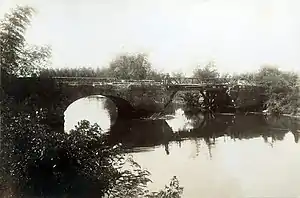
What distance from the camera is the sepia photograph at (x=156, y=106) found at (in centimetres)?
166

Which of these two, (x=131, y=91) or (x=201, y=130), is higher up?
(x=131, y=91)

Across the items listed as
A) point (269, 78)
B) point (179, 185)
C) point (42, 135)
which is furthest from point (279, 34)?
point (42, 135)

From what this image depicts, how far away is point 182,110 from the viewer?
66.6 inches

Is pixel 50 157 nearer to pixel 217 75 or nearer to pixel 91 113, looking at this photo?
pixel 91 113

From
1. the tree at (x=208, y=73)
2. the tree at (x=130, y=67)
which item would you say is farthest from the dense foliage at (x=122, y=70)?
the tree at (x=208, y=73)

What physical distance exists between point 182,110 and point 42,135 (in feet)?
1.35

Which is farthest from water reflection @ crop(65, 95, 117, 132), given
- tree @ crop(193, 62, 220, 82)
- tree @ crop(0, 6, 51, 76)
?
tree @ crop(193, 62, 220, 82)

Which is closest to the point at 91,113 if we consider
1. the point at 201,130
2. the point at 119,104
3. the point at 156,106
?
the point at 119,104

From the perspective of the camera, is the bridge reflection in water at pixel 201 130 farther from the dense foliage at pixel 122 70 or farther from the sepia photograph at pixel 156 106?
the dense foliage at pixel 122 70

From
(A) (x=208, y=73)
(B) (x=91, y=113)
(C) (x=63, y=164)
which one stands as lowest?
(C) (x=63, y=164)

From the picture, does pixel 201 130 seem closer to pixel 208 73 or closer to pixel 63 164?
pixel 208 73

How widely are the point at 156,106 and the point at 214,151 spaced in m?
0.21

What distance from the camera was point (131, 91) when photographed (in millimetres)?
1698

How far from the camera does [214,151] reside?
166cm
